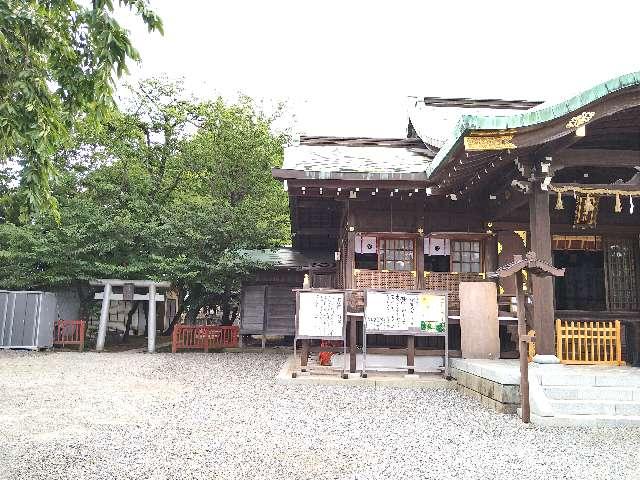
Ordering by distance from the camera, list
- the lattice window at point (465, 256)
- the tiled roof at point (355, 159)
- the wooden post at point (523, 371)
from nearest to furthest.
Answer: the wooden post at point (523, 371), the tiled roof at point (355, 159), the lattice window at point (465, 256)

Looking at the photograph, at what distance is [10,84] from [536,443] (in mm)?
6339

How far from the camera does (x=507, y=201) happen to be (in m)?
9.99

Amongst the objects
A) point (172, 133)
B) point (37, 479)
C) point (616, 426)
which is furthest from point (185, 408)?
point (172, 133)

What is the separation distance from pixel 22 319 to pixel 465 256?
14286 mm

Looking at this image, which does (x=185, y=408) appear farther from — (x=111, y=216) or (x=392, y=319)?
(x=111, y=216)

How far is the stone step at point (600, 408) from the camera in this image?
6645mm

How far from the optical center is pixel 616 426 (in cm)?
642

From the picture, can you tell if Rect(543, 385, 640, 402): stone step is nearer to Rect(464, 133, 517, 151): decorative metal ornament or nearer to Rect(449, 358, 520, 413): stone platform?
Rect(449, 358, 520, 413): stone platform

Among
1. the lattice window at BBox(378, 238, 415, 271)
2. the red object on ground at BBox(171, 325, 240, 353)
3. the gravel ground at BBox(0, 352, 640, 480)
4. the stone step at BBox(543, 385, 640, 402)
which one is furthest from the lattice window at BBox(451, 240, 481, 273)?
the red object on ground at BBox(171, 325, 240, 353)

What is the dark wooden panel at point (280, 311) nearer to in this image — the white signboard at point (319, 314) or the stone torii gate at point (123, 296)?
the stone torii gate at point (123, 296)

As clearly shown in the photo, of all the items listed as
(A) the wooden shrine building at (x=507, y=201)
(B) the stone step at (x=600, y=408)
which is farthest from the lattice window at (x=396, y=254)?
(B) the stone step at (x=600, y=408)

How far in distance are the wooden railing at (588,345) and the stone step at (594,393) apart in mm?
1416

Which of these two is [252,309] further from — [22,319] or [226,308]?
[22,319]

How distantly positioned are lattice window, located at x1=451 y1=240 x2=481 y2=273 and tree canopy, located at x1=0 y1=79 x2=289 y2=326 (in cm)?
742
